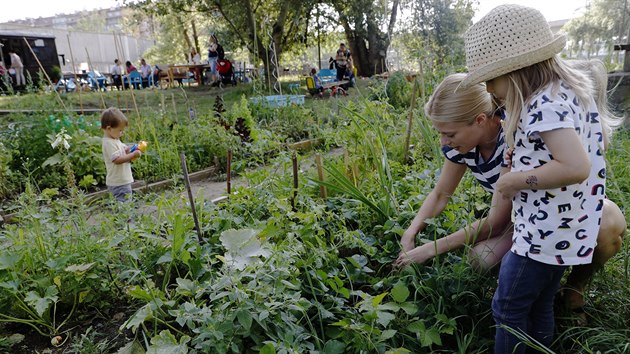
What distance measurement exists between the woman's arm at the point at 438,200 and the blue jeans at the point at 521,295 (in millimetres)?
463

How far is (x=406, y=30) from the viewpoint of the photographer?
12.4m

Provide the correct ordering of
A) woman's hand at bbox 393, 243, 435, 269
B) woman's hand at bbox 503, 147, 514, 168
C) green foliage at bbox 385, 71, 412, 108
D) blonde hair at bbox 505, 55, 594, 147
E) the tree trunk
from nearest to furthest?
blonde hair at bbox 505, 55, 594, 147
woman's hand at bbox 503, 147, 514, 168
woman's hand at bbox 393, 243, 435, 269
green foliage at bbox 385, 71, 412, 108
the tree trunk

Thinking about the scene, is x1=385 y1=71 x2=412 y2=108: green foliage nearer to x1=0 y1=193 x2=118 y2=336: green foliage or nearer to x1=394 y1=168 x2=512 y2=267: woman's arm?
x1=394 y1=168 x2=512 y2=267: woman's arm

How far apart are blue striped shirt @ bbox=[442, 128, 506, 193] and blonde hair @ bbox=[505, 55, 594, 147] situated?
0.40 metres

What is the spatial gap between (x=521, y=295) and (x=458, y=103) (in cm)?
70

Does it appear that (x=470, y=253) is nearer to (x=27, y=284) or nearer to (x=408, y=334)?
(x=408, y=334)

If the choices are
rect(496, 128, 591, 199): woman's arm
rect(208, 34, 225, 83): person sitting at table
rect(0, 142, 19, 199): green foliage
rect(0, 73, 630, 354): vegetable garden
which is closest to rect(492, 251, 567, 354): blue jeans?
rect(0, 73, 630, 354): vegetable garden

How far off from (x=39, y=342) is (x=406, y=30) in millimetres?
12324

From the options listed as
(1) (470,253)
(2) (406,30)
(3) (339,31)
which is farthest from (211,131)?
(3) (339,31)

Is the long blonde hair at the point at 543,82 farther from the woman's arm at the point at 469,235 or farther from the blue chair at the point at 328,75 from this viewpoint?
the blue chair at the point at 328,75

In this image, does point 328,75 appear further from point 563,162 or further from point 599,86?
point 563,162

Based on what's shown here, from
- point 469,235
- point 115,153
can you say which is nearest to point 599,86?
point 469,235

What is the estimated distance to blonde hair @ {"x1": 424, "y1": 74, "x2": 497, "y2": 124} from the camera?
1.60m

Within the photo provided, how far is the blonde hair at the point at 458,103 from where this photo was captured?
1602mm
